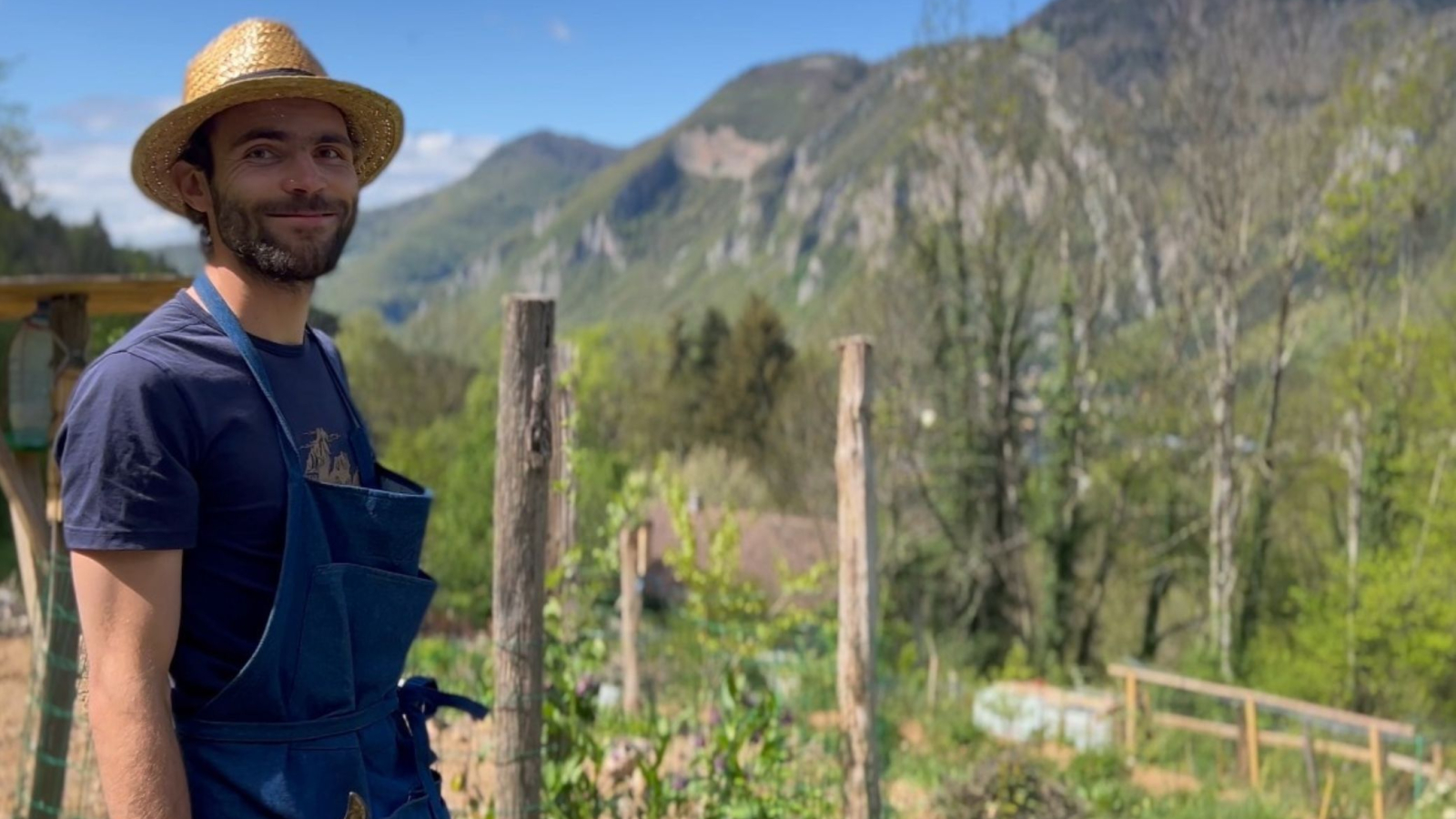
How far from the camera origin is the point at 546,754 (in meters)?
3.75

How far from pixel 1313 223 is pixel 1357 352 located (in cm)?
244

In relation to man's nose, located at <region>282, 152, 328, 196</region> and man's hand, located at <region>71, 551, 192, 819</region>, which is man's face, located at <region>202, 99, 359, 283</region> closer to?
man's nose, located at <region>282, 152, 328, 196</region>

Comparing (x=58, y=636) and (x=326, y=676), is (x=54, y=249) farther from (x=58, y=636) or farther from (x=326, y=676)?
(x=326, y=676)

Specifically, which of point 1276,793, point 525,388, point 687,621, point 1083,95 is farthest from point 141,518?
point 1083,95

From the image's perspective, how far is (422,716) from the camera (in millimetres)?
2086

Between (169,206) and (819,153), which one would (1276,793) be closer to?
(169,206)

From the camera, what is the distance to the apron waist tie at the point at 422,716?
1.98 m

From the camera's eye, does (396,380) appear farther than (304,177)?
Yes

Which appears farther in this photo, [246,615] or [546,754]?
[546,754]

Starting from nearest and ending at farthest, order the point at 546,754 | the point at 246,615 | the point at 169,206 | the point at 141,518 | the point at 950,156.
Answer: the point at 141,518 < the point at 246,615 < the point at 169,206 < the point at 546,754 < the point at 950,156

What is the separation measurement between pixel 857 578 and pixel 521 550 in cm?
151

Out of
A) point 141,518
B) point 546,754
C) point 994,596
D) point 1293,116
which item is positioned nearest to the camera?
point 141,518

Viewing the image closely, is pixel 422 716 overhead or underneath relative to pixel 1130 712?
overhead

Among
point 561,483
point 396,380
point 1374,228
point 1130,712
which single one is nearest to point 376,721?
point 561,483
